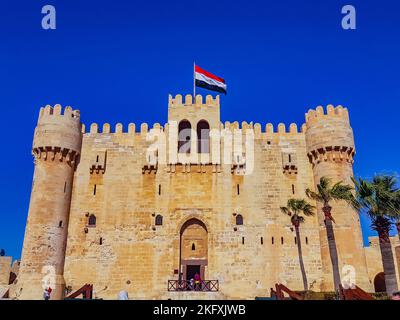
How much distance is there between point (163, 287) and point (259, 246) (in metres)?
6.99

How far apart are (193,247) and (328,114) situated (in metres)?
13.8

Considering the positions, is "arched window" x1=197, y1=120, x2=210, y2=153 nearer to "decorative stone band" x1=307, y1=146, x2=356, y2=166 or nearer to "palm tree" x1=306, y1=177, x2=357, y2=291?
"decorative stone band" x1=307, y1=146, x2=356, y2=166

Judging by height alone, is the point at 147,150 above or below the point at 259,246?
above

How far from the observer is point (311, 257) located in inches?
1014

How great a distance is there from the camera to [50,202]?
2544cm

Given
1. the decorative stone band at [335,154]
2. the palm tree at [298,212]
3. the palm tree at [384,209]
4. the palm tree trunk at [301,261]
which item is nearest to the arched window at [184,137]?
the palm tree at [298,212]

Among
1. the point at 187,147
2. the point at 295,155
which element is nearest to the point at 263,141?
the point at 295,155

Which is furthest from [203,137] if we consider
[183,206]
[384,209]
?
[384,209]

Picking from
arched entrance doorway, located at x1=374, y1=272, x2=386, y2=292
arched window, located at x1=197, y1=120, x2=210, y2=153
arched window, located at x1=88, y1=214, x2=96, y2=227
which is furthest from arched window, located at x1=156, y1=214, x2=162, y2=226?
arched entrance doorway, located at x1=374, y1=272, x2=386, y2=292

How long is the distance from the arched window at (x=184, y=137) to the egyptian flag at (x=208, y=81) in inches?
126

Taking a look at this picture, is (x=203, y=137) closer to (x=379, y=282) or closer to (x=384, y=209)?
(x=384, y=209)
